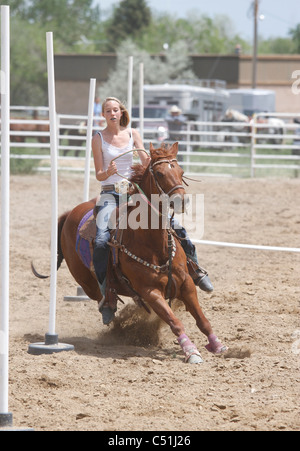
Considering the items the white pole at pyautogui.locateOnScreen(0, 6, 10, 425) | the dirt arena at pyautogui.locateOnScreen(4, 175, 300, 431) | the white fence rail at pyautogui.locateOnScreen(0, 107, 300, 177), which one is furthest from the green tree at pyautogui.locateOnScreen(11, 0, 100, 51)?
the white pole at pyautogui.locateOnScreen(0, 6, 10, 425)

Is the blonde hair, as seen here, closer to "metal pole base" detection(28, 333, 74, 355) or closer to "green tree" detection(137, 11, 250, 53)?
"metal pole base" detection(28, 333, 74, 355)

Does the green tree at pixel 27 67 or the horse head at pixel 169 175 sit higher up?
the green tree at pixel 27 67

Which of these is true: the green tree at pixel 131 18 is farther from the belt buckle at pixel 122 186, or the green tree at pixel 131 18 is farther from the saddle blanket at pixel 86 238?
the belt buckle at pixel 122 186

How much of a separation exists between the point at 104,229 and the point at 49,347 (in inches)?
41.0

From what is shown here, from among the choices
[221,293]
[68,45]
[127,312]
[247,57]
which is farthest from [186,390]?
[68,45]

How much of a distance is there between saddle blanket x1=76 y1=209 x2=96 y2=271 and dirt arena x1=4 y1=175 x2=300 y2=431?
672mm

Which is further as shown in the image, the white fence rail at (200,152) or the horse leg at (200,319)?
the white fence rail at (200,152)

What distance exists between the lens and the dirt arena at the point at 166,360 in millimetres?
4207

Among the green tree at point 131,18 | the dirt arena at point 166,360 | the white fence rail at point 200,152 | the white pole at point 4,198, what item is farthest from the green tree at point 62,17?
the white pole at point 4,198

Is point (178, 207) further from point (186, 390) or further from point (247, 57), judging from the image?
point (247, 57)

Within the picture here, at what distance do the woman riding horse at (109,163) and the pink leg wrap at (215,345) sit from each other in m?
0.87

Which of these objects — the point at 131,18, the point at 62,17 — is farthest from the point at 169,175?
the point at 62,17

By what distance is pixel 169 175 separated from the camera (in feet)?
17.3
